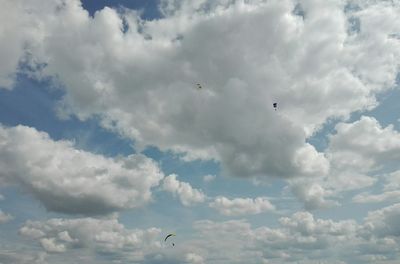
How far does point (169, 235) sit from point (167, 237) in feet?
11.3

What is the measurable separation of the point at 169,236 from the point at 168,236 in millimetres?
1168

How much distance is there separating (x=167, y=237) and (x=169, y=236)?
3.15m

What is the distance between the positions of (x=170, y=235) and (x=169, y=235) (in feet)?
3.94

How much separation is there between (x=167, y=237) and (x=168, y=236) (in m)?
2.07

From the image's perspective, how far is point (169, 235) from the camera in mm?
189250

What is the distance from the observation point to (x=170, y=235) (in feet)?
618

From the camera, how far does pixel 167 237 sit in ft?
610

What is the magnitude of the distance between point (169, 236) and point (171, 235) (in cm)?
261

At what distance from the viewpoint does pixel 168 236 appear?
188000 millimetres

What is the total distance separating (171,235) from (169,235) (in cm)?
261
